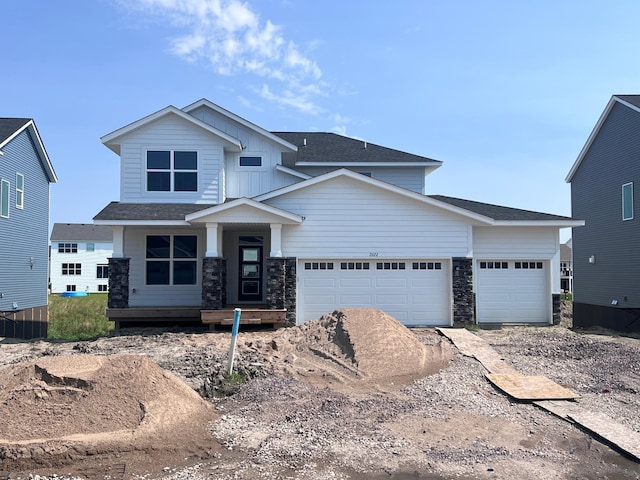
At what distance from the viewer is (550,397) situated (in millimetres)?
8508

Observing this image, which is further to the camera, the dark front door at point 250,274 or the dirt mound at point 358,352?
the dark front door at point 250,274

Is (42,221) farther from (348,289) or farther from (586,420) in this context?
(586,420)

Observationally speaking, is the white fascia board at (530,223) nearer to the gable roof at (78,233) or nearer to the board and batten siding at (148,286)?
the board and batten siding at (148,286)

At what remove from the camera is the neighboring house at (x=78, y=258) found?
5359 centimetres

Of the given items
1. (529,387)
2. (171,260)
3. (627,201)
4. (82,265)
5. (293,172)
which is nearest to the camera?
(529,387)

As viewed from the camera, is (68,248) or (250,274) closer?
(250,274)

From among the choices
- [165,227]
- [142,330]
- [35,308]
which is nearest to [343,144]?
[165,227]

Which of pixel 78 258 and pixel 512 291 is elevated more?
pixel 78 258

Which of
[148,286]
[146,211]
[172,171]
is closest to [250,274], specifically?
[148,286]

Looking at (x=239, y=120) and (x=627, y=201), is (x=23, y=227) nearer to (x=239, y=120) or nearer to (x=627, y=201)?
(x=239, y=120)

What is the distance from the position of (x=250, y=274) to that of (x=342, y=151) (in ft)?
23.0

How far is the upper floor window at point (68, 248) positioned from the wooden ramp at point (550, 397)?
50.3 metres

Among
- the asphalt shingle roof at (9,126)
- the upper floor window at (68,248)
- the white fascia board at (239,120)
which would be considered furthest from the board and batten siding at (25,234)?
the upper floor window at (68,248)

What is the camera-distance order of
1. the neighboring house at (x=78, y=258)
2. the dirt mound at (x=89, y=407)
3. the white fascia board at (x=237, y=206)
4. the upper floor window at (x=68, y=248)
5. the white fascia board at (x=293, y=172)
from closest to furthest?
the dirt mound at (x=89, y=407) → the white fascia board at (x=237, y=206) → the white fascia board at (x=293, y=172) → the neighboring house at (x=78, y=258) → the upper floor window at (x=68, y=248)
